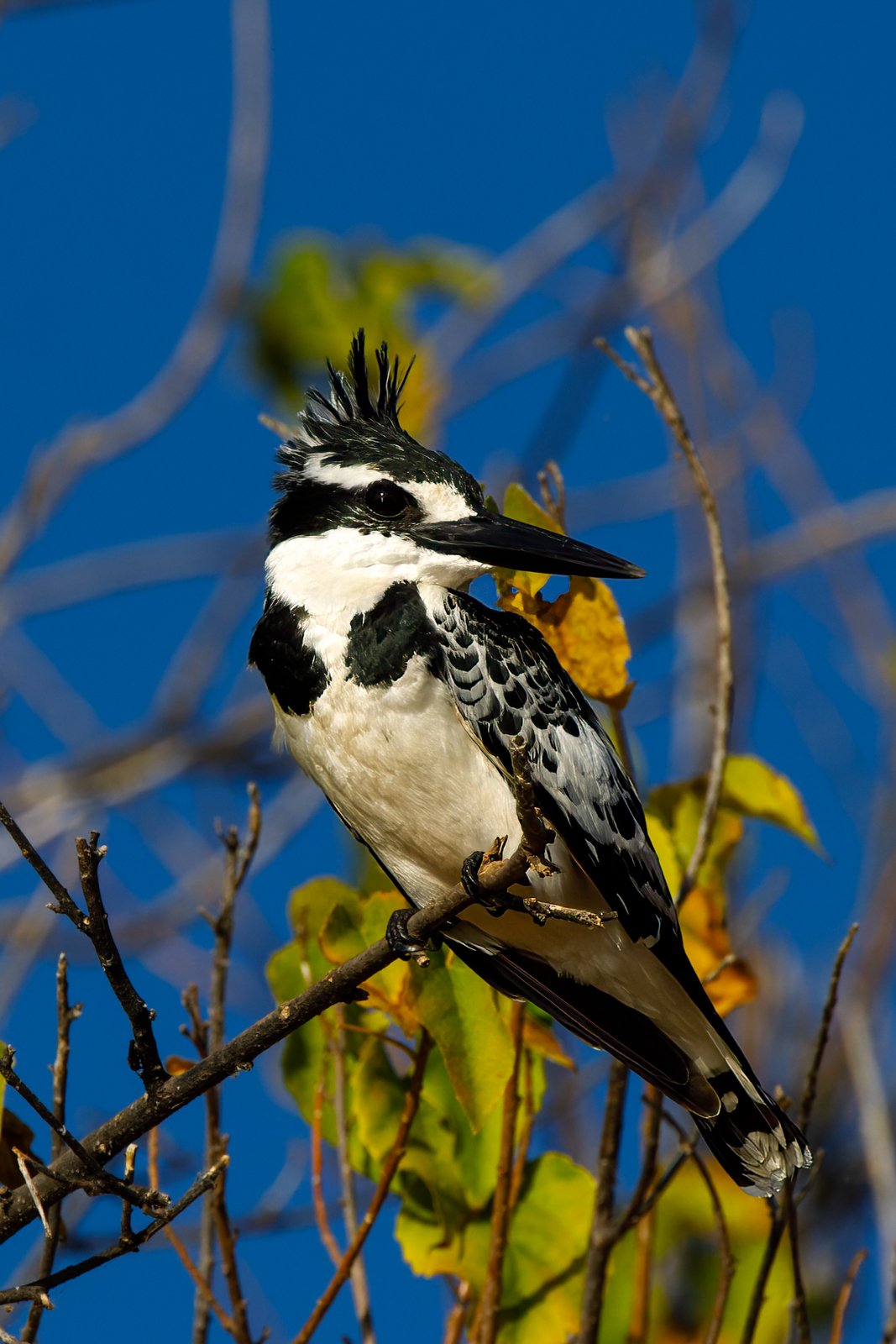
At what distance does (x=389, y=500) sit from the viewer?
124 inches

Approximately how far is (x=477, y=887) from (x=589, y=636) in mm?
698

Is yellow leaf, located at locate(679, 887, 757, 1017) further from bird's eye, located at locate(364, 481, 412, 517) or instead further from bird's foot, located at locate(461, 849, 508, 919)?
bird's eye, located at locate(364, 481, 412, 517)

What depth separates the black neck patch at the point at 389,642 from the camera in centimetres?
284

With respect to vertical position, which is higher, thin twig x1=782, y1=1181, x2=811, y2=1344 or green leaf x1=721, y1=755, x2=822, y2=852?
green leaf x1=721, y1=755, x2=822, y2=852

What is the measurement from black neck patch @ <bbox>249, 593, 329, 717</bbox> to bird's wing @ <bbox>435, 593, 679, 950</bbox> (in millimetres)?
267

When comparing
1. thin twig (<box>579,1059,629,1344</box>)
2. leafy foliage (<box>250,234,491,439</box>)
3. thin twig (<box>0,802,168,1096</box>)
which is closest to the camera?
thin twig (<box>0,802,168,1096</box>)

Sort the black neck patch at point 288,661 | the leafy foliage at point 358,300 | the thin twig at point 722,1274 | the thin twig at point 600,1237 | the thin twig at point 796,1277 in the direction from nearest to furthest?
1. the thin twig at point 796,1277
2. the thin twig at point 722,1274
3. the thin twig at point 600,1237
4. the black neck patch at point 288,661
5. the leafy foliage at point 358,300

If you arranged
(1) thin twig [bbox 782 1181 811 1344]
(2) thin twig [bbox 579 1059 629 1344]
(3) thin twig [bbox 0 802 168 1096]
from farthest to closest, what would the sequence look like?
(2) thin twig [bbox 579 1059 629 1344] → (1) thin twig [bbox 782 1181 811 1344] → (3) thin twig [bbox 0 802 168 1096]

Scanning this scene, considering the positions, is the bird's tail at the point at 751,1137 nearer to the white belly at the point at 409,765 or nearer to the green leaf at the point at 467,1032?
the green leaf at the point at 467,1032

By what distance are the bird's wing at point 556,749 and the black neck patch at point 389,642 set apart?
36 mm

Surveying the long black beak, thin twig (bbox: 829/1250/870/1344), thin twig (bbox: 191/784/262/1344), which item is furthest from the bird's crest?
thin twig (bbox: 829/1250/870/1344)

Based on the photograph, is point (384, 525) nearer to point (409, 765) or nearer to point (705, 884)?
point (409, 765)

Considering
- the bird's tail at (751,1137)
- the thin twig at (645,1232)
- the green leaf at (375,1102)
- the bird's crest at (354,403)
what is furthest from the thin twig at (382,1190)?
the bird's crest at (354,403)

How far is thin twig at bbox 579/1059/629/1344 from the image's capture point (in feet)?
8.77
